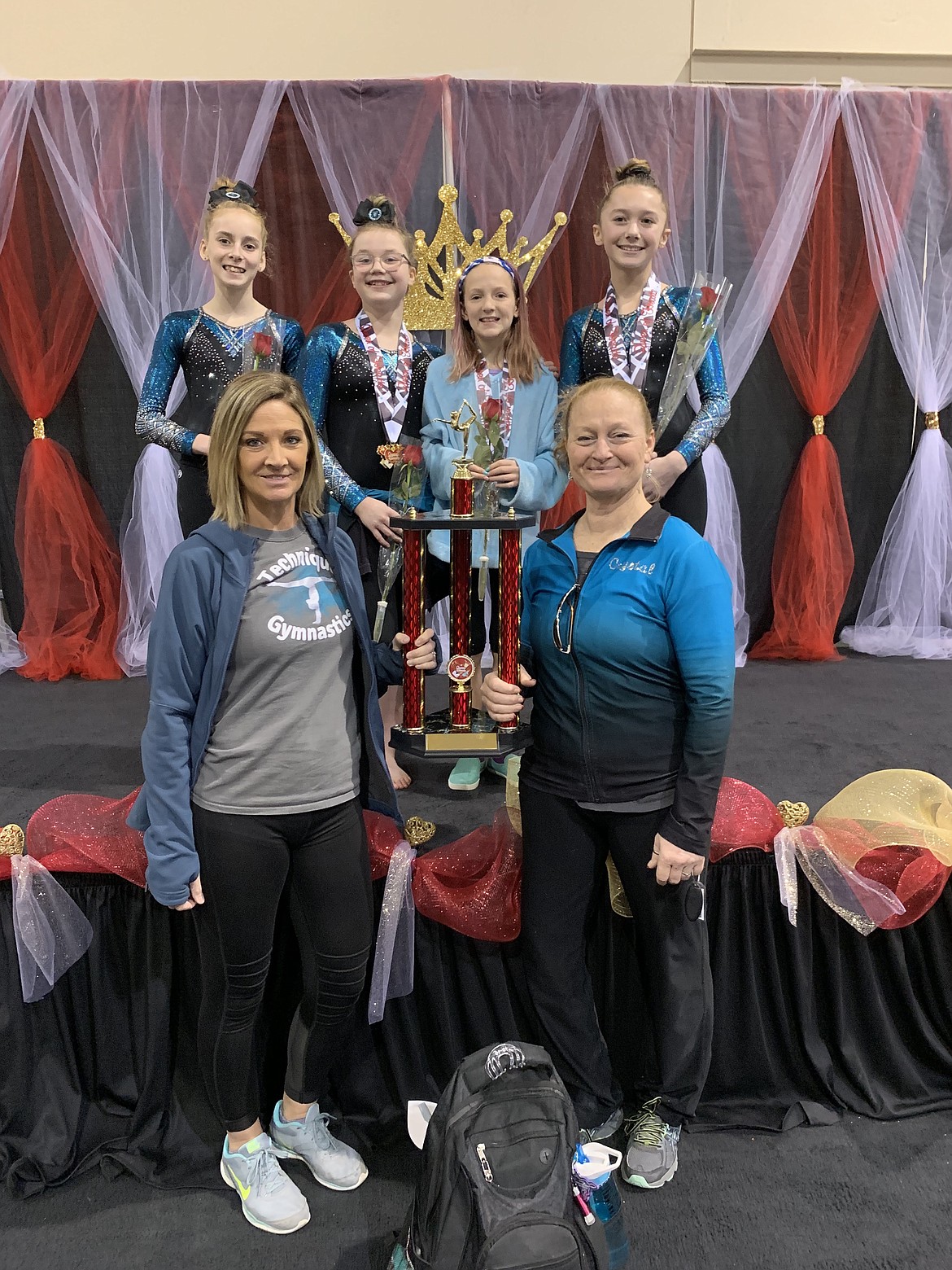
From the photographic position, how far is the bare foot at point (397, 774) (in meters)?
2.33

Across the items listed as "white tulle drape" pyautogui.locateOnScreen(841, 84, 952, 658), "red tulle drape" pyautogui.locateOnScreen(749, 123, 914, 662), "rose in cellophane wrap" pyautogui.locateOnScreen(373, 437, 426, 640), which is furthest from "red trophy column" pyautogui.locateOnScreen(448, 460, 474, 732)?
"white tulle drape" pyautogui.locateOnScreen(841, 84, 952, 658)

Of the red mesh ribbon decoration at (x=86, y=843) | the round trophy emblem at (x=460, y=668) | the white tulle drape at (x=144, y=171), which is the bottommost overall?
the red mesh ribbon decoration at (x=86, y=843)

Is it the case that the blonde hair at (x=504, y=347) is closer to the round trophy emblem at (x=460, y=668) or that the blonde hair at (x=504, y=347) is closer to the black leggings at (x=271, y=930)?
the round trophy emblem at (x=460, y=668)

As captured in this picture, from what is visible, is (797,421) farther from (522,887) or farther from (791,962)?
(522,887)

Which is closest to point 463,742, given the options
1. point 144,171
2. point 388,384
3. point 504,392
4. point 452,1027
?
point 452,1027

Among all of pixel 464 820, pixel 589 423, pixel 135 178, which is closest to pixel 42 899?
pixel 464 820

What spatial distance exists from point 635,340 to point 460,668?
1.01 meters

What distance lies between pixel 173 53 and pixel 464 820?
3070mm

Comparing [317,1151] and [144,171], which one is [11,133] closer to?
[144,171]

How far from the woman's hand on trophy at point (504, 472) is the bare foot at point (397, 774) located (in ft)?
2.75

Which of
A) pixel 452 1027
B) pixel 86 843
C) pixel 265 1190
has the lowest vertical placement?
pixel 265 1190

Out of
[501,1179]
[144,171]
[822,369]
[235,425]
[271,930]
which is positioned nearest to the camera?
[501,1179]

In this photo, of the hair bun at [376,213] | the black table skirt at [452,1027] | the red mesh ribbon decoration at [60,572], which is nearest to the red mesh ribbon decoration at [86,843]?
the black table skirt at [452,1027]

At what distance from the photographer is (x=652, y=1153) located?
5.58 ft
